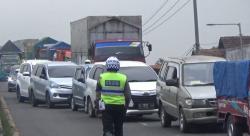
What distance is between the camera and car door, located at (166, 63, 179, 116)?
19.8 meters

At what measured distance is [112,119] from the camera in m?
14.6

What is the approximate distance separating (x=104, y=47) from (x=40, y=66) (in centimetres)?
384

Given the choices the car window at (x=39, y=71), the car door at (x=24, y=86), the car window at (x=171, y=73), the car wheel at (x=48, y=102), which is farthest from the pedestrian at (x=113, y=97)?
the car door at (x=24, y=86)

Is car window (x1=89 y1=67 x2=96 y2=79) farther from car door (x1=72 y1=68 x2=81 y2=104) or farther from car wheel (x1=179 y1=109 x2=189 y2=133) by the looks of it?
car wheel (x1=179 y1=109 x2=189 y2=133)

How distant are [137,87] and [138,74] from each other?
1.08 m

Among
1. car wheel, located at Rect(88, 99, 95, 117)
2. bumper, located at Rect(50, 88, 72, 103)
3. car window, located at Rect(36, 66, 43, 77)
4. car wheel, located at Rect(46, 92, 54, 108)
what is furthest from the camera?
car window, located at Rect(36, 66, 43, 77)

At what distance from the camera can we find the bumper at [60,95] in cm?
3062

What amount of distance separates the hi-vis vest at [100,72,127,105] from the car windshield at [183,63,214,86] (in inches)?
197

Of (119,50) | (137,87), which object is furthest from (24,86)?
(137,87)

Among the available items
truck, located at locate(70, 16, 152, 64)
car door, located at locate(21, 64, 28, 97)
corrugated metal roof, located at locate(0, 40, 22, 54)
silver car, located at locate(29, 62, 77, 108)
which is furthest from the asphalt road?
corrugated metal roof, located at locate(0, 40, 22, 54)

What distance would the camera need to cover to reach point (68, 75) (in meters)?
31.5

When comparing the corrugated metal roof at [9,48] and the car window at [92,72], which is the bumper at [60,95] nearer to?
the car window at [92,72]

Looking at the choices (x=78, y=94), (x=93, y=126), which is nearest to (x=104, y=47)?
(x=78, y=94)

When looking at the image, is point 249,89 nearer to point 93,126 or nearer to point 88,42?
point 93,126
